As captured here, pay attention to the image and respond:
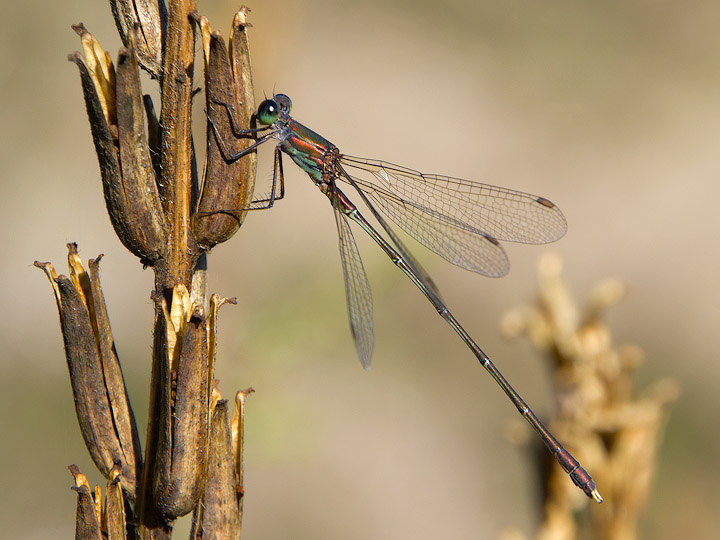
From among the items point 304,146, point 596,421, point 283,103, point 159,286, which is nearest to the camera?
point 159,286

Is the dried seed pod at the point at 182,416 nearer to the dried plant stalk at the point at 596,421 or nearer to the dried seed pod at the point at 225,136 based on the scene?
the dried seed pod at the point at 225,136

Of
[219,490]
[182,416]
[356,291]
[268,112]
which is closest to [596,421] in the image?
[356,291]

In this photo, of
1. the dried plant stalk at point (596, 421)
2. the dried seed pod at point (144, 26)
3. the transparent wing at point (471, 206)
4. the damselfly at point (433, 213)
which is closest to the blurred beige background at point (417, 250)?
the dried plant stalk at point (596, 421)

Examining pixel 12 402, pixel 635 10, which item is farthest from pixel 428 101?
pixel 12 402

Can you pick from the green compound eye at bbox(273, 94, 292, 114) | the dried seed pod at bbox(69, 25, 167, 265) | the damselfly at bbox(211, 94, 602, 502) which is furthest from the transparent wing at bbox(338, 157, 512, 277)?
the dried seed pod at bbox(69, 25, 167, 265)

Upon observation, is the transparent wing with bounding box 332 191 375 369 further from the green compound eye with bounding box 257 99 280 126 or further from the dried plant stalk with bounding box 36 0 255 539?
the dried plant stalk with bounding box 36 0 255 539

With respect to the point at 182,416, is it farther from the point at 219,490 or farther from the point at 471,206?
the point at 471,206
